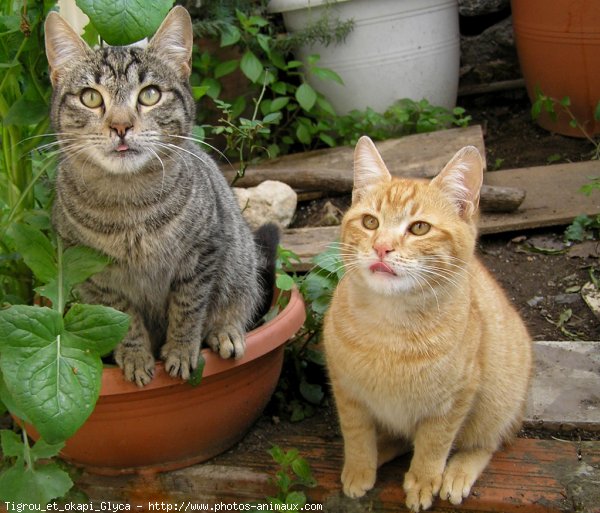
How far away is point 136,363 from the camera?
207 cm

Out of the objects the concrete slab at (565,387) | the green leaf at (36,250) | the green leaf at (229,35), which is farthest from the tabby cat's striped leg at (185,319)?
the green leaf at (229,35)

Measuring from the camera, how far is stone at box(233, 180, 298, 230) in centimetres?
372

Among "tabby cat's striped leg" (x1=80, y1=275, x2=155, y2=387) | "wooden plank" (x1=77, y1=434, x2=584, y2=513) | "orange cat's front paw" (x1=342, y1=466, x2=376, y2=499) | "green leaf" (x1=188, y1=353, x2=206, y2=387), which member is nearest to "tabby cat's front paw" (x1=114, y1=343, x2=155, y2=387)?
"tabby cat's striped leg" (x1=80, y1=275, x2=155, y2=387)

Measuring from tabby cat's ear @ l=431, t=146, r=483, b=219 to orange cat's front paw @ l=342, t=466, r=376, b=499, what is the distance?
2.54ft

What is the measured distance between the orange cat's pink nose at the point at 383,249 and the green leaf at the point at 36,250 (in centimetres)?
84

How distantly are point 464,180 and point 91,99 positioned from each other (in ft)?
3.32

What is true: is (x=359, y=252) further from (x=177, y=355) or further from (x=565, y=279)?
(x=565, y=279)

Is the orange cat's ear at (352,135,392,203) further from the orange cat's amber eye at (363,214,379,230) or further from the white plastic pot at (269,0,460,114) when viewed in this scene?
the white plastic pot at (269,0,460,114)

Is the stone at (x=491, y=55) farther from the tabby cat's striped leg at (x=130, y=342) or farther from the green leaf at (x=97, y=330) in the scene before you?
the green leaf at (x=97, y=330)

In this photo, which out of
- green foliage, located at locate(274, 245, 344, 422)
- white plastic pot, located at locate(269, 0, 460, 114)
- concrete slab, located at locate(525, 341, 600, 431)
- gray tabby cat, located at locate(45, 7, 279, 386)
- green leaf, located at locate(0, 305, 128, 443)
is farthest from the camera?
white plastic pot, located at locate(269, 0, 460, 114)

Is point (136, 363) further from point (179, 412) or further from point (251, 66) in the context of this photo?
point (251, 66)

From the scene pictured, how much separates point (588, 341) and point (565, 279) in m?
0.51

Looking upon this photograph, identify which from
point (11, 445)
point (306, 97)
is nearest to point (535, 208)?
point (306, 97)

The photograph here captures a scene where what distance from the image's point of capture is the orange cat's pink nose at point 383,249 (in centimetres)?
189
